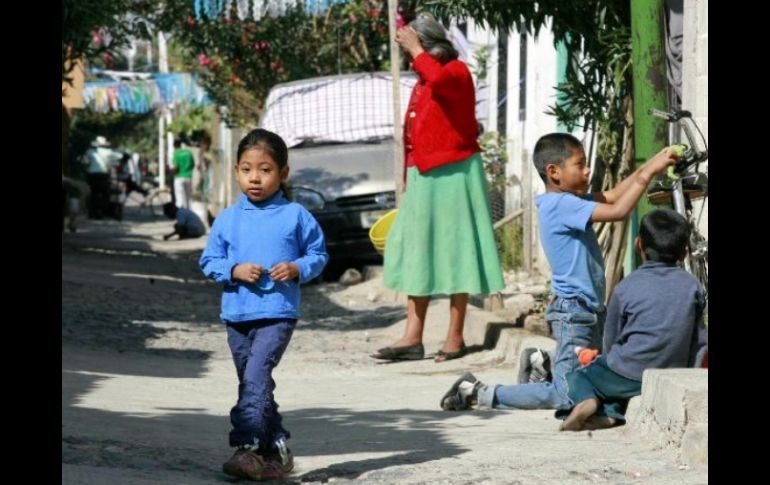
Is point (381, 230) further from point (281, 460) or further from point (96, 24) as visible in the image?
point (96, 24)

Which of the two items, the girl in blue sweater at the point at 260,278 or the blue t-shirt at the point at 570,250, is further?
the blue t-shirt at the point at 570,250

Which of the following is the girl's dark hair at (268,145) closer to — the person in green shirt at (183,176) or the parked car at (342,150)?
the parked car at (342,150)

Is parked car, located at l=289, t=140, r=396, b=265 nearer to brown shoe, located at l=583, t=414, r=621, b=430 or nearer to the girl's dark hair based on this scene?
brown shoe, located at l=583, t=414, r=621, b=430

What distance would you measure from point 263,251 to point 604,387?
5.39ft

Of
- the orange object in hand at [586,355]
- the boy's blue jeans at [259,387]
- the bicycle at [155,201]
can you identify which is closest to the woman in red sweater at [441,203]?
the orange object in hand at [586,355]

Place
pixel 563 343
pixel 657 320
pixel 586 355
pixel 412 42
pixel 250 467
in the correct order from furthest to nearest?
pixel 412 42 < pixel 563 343 < pixel 586 355 < pixel 657 320 < pixel 250 467

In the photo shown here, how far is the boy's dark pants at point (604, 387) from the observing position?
6.74 metres

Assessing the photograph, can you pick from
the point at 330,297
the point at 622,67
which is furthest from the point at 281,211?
the point at 330,297

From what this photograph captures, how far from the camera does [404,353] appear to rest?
9.89m

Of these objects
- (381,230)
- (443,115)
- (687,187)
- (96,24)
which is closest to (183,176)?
(96,24)

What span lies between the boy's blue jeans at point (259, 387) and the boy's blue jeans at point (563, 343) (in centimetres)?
163

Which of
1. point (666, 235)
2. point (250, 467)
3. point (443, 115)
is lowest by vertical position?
point (250, 467)

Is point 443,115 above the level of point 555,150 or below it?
above

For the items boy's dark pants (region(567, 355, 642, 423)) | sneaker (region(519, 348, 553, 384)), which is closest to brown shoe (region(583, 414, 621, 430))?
boy's dark pants (region(567, 355, 642, 423))
